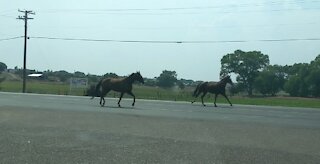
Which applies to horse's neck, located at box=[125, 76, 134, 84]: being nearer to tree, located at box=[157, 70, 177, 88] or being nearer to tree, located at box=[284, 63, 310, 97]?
tree, located at box=[157, 70, 177, 88]

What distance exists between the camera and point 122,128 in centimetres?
1909

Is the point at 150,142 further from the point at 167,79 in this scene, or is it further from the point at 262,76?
the point at 262,76

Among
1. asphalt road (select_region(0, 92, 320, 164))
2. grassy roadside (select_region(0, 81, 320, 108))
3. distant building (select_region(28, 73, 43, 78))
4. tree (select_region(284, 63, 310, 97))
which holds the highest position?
distant building (select_region(28, 73, 43, 78))

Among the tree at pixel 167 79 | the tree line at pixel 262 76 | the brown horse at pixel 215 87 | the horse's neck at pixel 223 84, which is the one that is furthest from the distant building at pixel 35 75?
the horse's neck at pixel 223 84

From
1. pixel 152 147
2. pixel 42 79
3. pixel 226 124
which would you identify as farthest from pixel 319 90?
pixel 152 147

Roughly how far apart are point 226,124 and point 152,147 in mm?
7913

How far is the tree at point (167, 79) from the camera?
373 feet

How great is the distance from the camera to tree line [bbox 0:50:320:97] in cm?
11912

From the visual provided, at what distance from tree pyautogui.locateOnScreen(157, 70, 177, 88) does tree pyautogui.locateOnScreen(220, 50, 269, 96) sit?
87.5 ft

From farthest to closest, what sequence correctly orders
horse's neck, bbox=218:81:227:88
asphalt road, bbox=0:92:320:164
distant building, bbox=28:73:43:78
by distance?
distant building, bbox=28:73:43:78
horse's neck, bbox=218:81:227:88
asphalt road, bbox=0:92:320:164

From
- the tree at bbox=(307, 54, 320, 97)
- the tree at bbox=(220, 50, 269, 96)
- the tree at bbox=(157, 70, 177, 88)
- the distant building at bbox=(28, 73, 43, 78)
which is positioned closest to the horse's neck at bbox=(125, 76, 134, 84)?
the tree at bbox=(157, 70, 177, 88)

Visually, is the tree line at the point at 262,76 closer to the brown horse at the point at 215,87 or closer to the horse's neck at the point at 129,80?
the brown horse at the point at 215,87

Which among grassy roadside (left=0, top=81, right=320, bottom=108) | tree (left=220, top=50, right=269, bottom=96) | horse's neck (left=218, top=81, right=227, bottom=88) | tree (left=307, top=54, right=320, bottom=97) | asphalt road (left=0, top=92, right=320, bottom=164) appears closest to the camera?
asphalt road (left=0, top=92, right=320, bottom=164)

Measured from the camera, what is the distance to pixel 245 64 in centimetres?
14450
